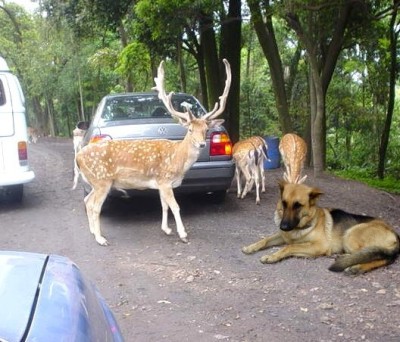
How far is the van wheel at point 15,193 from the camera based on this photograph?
380 inches

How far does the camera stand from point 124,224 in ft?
26.0

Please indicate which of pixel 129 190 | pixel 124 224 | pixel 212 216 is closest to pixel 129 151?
pixel 129 190

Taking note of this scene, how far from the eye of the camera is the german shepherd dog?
582cm

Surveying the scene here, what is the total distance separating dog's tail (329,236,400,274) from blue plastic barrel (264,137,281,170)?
24.1ft

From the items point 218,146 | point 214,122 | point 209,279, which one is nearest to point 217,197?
point 218,146

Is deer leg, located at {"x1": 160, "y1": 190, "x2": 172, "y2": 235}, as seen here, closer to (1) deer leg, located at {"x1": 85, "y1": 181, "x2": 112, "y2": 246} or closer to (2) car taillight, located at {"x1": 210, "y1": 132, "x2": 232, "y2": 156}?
(1) deer leg, located at {"x1": 85, "y1": 181, "x2": 112, "y2": 246}

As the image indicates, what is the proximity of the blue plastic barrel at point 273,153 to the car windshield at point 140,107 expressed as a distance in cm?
431

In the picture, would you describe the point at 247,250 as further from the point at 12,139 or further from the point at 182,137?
the point at 12,139

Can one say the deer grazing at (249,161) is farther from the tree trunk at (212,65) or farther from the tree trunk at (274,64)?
the tree trunk at (212,65)

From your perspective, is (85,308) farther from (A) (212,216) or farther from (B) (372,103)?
(B) (372,103)

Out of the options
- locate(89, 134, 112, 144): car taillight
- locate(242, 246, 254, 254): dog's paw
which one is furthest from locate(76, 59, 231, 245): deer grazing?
locate(242, 246, 254, 254): dog's paw

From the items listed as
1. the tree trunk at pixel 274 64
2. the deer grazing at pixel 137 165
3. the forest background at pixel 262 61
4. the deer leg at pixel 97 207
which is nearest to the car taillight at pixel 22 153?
the deer grazing at pixel 137 165

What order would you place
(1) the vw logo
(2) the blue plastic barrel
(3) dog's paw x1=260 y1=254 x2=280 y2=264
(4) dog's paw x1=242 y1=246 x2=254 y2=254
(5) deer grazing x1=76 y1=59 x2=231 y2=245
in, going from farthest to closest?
(2) the blue plastic barrel < (1) the vw logo < (5) deer grazing x1=76 y1=59 x2=231 y2=245 < (4) dog's paw x1=242 y1=246 x2=254 y2=254 < (3) dog's paw x1=260 y1=254 x2=280 y2=264

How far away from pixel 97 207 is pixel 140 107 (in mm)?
2401
